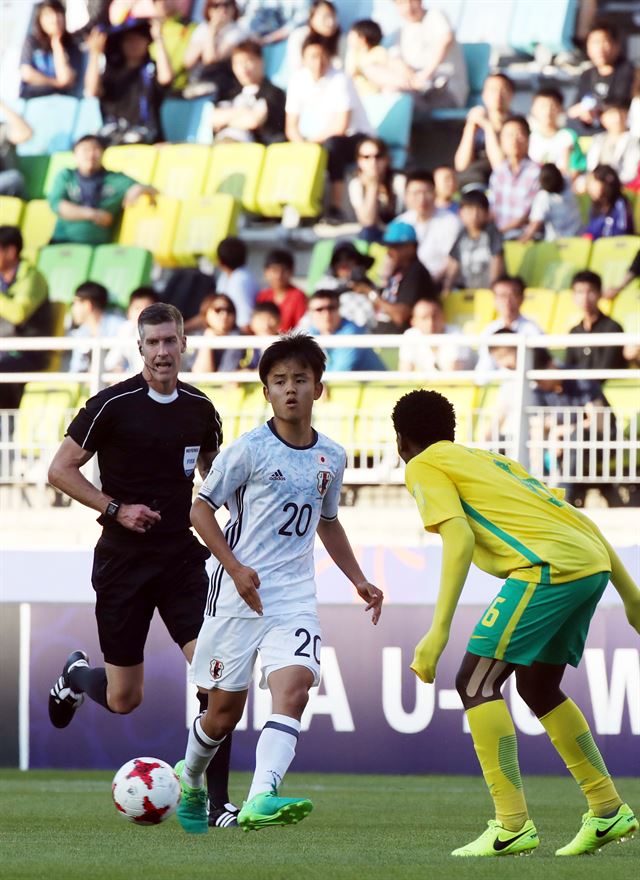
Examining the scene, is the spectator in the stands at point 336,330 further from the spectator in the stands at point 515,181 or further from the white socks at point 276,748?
the white socks at point 276,748

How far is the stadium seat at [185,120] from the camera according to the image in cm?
1858

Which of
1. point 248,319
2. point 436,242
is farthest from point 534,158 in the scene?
point 248,319

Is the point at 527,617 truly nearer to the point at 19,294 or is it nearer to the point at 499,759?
the point at 499,759

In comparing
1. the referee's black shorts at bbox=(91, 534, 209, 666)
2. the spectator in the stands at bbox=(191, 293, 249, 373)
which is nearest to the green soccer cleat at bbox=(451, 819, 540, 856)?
the referee's black shorts at bbox=(91, 534, 209, 666)

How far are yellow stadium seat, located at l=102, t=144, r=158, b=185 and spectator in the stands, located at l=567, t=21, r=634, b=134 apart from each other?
445 cm

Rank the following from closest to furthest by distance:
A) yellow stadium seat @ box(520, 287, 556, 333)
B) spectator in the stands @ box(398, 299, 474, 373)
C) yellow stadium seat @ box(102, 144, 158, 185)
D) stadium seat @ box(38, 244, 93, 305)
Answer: spectator in the stands @ box(398, 299, 474, 373) < yellow stadium seat @ box(520, 287, 556, 333) < stadium seat @ box(38, 244, 93, 305) < yellow stadium seat @ box(102, 144, 158, 185)

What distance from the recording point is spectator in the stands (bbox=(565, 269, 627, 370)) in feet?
39.9

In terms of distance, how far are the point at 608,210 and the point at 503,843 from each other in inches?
374

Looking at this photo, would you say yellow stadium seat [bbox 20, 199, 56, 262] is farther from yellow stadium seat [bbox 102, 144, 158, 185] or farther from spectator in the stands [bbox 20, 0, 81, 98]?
spectator in the stands [bbox 20, 0, 81, 98]

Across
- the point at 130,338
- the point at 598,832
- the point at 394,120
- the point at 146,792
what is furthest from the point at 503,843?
the point at 394,120

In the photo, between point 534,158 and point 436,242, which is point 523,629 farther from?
point 534,158

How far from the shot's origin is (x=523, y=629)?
19.6 feet

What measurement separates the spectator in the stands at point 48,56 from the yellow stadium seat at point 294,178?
343 centimetres

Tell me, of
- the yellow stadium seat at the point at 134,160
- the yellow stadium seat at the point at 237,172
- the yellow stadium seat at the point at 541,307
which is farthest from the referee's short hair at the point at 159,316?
the yellow stadium seat at the point at 134,160
